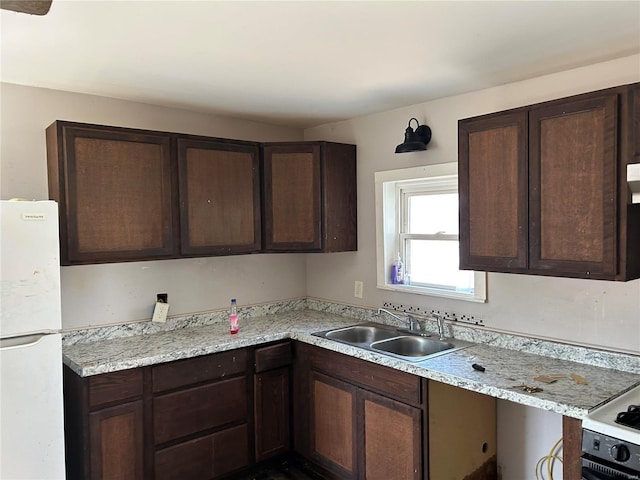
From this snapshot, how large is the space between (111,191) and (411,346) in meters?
1.97

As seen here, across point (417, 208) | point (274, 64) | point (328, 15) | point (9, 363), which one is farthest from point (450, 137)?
point (9, 363)

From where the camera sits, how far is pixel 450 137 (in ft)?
9.24

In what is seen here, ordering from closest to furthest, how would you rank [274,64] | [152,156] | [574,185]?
1. [574,185]
2. [274,64]
3. [152,156]

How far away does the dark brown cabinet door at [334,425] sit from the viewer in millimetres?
2650

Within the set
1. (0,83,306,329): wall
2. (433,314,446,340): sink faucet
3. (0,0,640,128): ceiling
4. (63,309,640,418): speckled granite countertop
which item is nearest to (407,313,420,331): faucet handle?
(433,314,446,340): sink faucet

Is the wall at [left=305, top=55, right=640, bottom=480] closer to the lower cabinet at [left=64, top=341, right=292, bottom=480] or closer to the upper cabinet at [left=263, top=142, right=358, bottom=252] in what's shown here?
the upper cabinet at [left=263, top=142, right=358, bottom=252]

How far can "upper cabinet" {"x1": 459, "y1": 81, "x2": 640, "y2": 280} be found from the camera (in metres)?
1.85

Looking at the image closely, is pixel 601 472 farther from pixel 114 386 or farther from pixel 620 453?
pixel 114 386

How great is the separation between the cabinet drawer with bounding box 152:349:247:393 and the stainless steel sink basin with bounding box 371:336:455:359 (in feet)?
2.73

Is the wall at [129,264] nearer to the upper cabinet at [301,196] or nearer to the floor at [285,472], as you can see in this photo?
the upper cabinet at [301,196]

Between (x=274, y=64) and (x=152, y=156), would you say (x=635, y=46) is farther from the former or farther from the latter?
(x=152, y=156)

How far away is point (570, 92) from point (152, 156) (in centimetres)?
229

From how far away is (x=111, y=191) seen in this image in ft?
8.50

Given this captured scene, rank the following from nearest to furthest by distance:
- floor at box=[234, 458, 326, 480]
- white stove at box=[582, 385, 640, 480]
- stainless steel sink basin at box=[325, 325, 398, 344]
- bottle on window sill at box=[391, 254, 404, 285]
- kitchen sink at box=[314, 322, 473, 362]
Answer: white stove at box=[582, 385, 640, 480], kitchen sink at box=[314, 322, 473, 362], floor at box=[234, 458, 326, 480], stainless steel sink basin at box=[325, 325, 398, 344], bottle on window sill at box=[391, 254, 404, 285]
